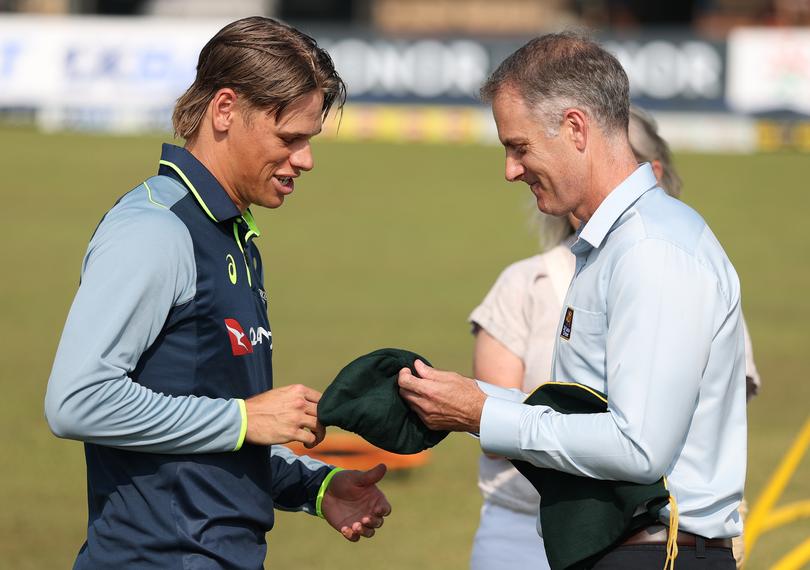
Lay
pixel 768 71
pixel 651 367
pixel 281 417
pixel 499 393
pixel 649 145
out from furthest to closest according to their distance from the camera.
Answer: pixel 768 71 → pixel 649 145 → pixel 499 393 → pixel 281 417 → pixel 651 367

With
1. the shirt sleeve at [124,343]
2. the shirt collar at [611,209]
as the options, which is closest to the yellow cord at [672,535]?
the shirt collar at [611,209]

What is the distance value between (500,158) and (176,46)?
7408 millimetres

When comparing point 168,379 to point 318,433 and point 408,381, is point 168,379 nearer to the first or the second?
point 318,433

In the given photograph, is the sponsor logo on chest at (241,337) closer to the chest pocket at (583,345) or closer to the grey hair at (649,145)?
the chest pocket at (583,345)

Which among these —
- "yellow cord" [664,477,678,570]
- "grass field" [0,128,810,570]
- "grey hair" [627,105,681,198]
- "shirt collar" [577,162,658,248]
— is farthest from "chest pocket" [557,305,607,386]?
"grass field" [0,128,810,570]

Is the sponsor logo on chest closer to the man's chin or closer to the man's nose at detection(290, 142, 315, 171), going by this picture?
the man's chin

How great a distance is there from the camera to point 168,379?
3.09 meters

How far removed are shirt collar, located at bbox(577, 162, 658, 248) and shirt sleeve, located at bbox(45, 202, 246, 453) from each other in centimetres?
97

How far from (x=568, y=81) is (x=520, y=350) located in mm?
1402

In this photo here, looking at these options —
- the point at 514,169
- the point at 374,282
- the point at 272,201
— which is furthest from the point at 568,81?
the point at 374,282

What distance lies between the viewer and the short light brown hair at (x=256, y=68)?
10.6 feet

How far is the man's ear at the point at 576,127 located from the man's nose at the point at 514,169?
0.54ft

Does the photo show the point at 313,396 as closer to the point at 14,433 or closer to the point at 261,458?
the point at 261,458

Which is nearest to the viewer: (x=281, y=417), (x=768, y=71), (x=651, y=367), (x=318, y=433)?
(x=651, y=367)
